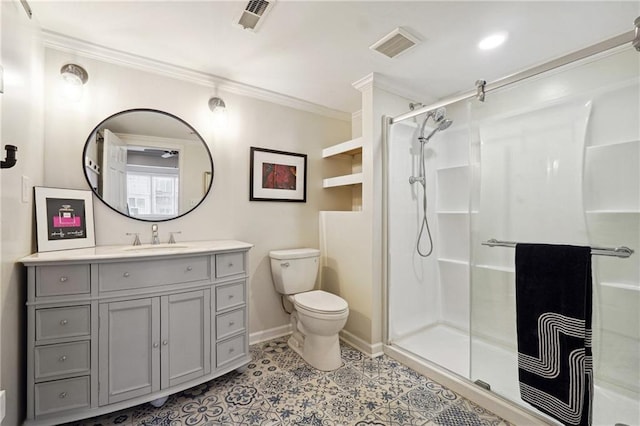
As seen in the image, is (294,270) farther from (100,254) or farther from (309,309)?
(100,254)

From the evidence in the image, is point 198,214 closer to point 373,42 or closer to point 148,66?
point 148,66

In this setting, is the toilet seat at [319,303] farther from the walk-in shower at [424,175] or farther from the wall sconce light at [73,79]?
the wall sconce light at [73,79]

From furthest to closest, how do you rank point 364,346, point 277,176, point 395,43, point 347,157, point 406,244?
1. point 347,157
2. point 277,176
3. point 406,244
4. point 364,346
5. point 395,43

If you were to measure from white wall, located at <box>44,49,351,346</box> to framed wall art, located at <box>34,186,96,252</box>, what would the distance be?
72 millimetres

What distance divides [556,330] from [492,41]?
1.75m

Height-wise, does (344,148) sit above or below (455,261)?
above

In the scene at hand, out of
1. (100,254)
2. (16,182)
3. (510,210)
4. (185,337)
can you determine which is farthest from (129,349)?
(510,210)

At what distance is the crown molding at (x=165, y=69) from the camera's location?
1794 mm

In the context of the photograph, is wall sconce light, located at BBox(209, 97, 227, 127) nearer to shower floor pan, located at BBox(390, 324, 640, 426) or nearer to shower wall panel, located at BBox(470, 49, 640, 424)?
shower wall panel, located at BBox(470, 49, 640, 424)

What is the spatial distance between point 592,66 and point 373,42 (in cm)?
142

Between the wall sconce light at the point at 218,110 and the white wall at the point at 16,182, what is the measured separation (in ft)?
3.33

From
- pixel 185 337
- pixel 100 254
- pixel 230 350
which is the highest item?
pixel 100 254

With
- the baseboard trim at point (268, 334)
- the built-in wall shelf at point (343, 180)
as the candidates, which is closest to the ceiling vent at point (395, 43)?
the built-in wall shelf at point (343, 180)

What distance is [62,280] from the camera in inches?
57.1
